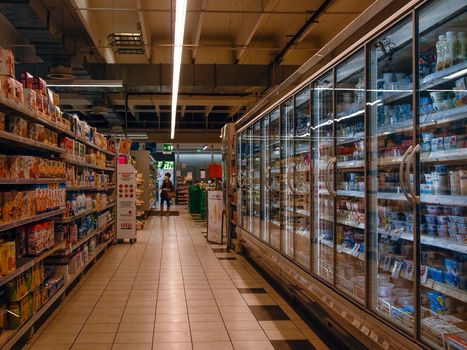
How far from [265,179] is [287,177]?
4.83ft

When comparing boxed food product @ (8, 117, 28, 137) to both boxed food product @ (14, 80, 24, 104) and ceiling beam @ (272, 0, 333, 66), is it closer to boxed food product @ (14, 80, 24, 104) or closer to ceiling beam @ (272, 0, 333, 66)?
boxed food product @ (14, 80, 24, 104)

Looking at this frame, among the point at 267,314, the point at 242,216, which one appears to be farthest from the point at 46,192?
the point at 242,216

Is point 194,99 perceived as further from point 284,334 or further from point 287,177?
point 284,334

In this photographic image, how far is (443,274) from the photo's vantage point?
9.36ft

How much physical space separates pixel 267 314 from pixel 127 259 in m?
4.17

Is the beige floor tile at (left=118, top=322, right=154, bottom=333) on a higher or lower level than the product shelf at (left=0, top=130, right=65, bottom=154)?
lower

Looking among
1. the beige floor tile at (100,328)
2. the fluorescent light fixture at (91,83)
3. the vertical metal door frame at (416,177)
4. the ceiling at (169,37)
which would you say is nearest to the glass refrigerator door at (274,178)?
the ceiling at (169,37)

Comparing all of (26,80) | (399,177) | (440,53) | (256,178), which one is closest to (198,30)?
(256,178)

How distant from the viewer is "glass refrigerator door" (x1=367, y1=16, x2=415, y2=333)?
3.20 meters

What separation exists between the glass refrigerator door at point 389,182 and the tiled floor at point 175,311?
984 mm

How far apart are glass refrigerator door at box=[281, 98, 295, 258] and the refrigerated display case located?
810 mm

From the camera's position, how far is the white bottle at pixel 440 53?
2938mm

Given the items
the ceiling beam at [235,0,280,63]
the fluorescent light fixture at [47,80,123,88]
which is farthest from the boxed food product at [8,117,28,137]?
the fluorescent light fixture at [47,80,123,88]

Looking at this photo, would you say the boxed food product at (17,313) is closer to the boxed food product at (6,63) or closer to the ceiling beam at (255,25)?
the boxed food product at (6,63)
